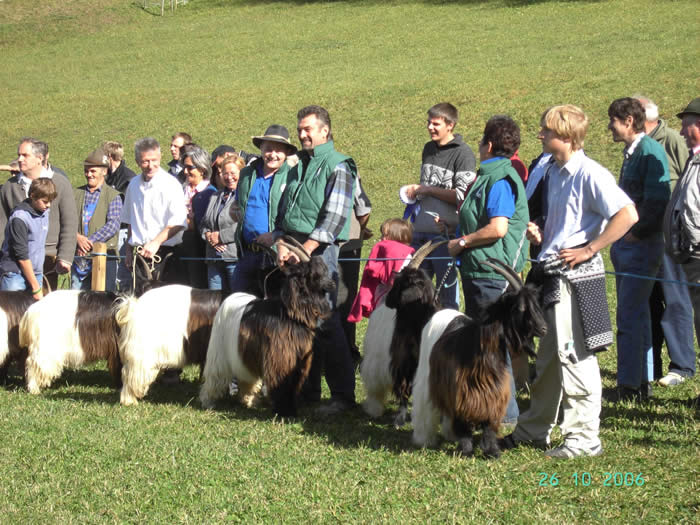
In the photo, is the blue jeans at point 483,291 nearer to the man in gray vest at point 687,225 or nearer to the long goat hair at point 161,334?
the man in gray vest at point 687,225

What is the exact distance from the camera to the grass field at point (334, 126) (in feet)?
14.8

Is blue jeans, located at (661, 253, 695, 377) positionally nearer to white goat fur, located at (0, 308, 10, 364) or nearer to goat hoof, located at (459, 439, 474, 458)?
goat hoof, located at (459, 439, 474, 458)

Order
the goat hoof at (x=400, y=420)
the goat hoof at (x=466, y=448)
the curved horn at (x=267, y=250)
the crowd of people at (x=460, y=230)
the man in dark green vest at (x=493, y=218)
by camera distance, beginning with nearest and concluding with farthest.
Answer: the crowd of people at (x=460, y=230)
the goat hoof at (x=466, y=448)
the man in dark green vest at (x=493, y=218)
the goat hoof at (x=400, y=420)
the curved horn at (x=267, y=250)

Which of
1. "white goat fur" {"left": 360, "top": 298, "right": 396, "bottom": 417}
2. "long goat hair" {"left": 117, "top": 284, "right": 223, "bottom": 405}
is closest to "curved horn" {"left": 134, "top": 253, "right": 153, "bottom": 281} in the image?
"long goat hair" {"left": 117, "top": 284, "right": 223, "bottom": 405}

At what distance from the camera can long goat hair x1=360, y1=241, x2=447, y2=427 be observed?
18.9 feet

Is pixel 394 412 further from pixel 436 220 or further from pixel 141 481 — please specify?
pixel 141 481

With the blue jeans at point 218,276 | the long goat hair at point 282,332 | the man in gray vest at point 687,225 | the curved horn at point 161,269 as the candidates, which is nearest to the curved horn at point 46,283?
the curved horn at point 161,269

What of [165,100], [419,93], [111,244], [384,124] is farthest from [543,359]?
[165,100]

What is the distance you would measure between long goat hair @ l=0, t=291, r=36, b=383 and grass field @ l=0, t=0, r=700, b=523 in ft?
1.06

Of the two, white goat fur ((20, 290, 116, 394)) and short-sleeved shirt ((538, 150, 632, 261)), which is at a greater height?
short-sleeved shirt ((538, 150, 632, 261))

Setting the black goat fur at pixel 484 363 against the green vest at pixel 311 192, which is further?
the green vest at pixel 311 192

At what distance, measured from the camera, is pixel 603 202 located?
187 inches

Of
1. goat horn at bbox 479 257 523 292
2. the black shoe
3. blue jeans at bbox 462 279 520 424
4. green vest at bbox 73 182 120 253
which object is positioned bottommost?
the black shoe

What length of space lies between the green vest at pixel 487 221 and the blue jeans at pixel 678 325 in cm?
206
